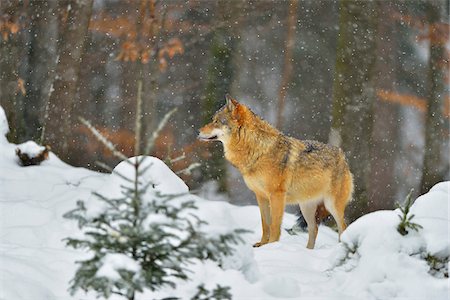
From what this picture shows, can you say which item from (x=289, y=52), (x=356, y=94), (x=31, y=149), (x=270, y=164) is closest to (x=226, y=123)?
(x=270, y=164)

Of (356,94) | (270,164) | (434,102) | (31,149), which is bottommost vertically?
(31,149)

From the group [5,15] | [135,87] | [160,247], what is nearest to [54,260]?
[160,247]

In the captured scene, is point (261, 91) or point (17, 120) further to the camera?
point (261, 91)

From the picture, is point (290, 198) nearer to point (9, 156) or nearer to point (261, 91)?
point (9, 156)

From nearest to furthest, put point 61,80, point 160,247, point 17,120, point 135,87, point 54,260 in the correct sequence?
point 160,247 < point 54,260 < point 61,80 < point 17,120 < point 135,87

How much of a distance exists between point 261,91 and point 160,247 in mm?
14888

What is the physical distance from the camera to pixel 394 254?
4648 mm

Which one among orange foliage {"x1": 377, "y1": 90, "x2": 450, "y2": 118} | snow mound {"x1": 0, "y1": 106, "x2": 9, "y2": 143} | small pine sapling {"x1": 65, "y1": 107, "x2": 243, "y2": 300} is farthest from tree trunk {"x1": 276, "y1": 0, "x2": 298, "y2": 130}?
small pine sapling {"x1": 65, "y1": 107, "x2": 243, "y2": 300}

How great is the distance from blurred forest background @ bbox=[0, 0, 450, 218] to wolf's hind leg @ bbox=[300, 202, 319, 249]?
233cm

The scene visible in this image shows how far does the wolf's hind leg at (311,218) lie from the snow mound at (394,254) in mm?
2599

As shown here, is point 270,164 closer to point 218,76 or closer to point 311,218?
point 311,218

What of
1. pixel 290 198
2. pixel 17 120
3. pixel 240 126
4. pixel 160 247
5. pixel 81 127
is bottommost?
Result: pixel 81 127

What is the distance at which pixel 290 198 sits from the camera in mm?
7453

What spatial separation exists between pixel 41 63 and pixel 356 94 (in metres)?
6.22
